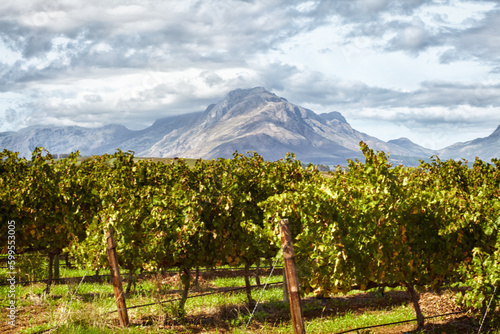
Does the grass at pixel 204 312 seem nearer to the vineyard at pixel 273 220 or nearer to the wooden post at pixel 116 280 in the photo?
the wooden post at pixel 116 280

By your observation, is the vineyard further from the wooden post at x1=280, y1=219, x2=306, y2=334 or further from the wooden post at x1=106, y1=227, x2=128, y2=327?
the wooden post at x1=280, y1=219, x2=306, y2=334

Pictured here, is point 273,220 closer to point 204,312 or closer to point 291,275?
point 291,275

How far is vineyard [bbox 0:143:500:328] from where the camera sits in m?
10.9

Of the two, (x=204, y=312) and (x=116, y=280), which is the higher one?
(x=116, y=280)

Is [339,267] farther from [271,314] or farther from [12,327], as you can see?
[12,327]

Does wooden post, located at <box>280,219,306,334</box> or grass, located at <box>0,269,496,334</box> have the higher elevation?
wooden post, located at <box>280,219,306,334</box>

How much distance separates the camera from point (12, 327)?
12.2m

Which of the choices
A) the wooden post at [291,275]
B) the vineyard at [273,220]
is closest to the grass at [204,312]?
the vineyard at [273,220]

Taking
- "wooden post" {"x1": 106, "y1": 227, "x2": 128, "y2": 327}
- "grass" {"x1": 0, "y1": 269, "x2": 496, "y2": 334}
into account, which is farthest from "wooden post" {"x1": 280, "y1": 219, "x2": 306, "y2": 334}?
"wooden post" {"x1": 106, "y1": 227, "x2": 128, "y2": 327}

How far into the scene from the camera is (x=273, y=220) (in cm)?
1223

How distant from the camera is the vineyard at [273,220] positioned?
10.9m

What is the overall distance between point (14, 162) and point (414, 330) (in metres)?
15.6

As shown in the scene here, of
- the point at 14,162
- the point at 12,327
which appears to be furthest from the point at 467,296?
the point at 14,162

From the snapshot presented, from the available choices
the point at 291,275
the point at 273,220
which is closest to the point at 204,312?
the point at 273,220
